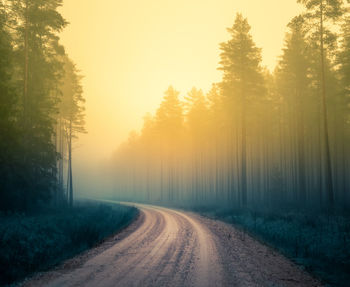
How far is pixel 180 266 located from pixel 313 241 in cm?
618

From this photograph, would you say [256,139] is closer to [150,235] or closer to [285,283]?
[150,235]

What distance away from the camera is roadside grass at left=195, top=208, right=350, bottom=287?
708 cm

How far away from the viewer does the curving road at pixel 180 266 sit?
6.02 meters

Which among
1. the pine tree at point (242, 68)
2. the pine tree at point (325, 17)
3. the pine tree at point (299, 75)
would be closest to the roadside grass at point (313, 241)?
the pine tree at point (325, 17)

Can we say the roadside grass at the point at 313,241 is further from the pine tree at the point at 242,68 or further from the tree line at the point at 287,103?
the pine tree at the point at 242,68

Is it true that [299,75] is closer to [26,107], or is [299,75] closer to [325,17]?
[325,17]

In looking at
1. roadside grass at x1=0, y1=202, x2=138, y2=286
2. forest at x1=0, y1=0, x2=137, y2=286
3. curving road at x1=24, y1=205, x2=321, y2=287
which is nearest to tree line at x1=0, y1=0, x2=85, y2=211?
forest at x1=0, y1=0, x2=137, y2=286

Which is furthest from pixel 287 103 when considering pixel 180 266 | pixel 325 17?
pixel 180 266

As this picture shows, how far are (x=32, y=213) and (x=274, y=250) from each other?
14.8 m

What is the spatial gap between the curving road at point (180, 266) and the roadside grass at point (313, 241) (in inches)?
23.4

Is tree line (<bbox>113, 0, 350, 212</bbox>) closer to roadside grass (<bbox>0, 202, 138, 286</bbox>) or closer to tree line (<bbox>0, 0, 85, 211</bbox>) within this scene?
roadside grass (<bbox>0, 202, 138, 286</bbox>)

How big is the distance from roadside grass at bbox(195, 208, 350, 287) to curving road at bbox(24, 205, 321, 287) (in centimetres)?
60

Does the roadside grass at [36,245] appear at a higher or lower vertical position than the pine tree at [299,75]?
lower

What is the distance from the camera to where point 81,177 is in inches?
5300
